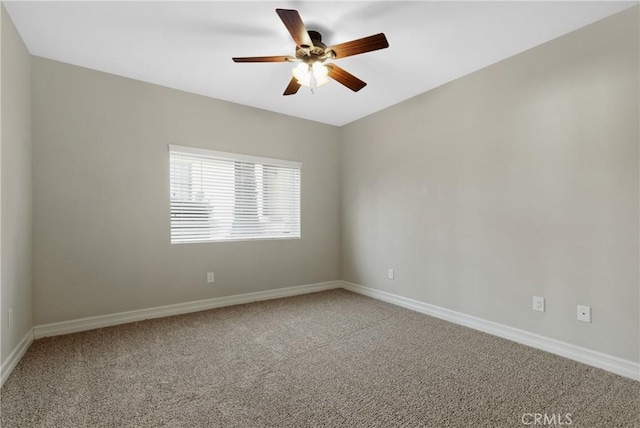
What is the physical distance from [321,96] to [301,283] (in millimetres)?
2543

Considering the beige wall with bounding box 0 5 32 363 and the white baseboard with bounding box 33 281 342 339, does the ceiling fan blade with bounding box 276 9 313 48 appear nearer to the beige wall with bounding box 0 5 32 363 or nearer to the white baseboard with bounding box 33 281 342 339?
the beige wall with bounding box 0 5 32 363

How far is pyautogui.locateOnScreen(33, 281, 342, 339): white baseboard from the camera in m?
2.82

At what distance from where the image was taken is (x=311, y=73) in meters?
2.47

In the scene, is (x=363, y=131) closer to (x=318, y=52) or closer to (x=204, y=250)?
(x=318, y=52)

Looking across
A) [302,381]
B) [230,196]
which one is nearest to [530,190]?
[302,381]

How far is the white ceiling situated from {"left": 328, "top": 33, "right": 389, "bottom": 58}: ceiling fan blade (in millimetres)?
260

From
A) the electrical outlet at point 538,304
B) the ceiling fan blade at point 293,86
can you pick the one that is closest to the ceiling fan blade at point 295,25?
the ceiling fan blade at point 293,86

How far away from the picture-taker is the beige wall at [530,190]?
2189mm

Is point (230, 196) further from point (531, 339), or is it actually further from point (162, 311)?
point (531, 339)

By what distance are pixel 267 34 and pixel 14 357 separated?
10.1 feet

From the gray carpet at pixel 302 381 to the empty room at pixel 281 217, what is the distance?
0.02 meters

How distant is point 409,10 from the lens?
2156 mm

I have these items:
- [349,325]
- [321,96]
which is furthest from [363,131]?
[349,325]

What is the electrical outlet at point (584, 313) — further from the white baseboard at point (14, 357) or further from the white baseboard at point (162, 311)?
the white baseboard at point (14, 357)
